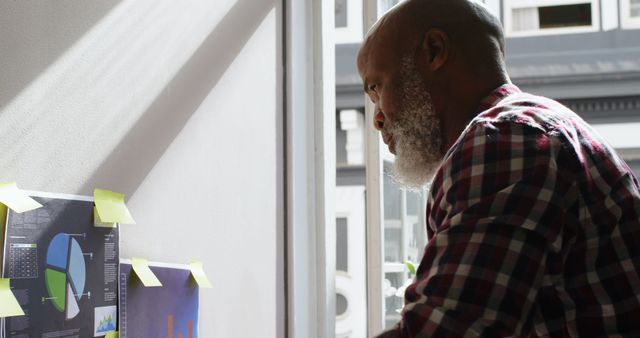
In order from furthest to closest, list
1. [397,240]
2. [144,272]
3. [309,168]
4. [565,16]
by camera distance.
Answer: [565,16]
[397,240]
[309,168]
[144,272]

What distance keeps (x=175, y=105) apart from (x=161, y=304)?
1.19ft

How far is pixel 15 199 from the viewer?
0.96 m

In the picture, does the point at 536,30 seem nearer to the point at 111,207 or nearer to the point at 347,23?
the point at 347,23

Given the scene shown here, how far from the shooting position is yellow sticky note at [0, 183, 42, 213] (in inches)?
37.2

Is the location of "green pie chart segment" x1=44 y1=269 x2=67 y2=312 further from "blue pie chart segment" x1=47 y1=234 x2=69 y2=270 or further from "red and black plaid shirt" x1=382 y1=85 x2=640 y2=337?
"red and black plaid shirt" x1=382 y1=85 x2=640 y2=337

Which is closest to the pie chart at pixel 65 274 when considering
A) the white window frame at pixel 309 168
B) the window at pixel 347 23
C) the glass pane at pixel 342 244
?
the white window frame at pixel 309 168

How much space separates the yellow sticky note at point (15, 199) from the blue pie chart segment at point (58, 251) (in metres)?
0.06

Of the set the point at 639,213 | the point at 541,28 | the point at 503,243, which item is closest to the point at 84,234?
the point at 503,243

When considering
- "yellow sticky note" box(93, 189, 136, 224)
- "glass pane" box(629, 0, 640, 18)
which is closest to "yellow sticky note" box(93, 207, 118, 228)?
"yellow sticky note" box(93, 189, 136, 224)

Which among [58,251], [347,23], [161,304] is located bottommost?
[161,304]

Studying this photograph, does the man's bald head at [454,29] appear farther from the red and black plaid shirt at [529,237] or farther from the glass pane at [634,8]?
the glass pane at [634,8]

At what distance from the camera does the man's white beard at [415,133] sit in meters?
1.06

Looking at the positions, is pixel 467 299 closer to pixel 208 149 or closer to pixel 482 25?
pixel 482 25

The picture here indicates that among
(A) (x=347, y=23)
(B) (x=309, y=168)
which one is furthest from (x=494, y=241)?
(A) (x=347, y=23)
